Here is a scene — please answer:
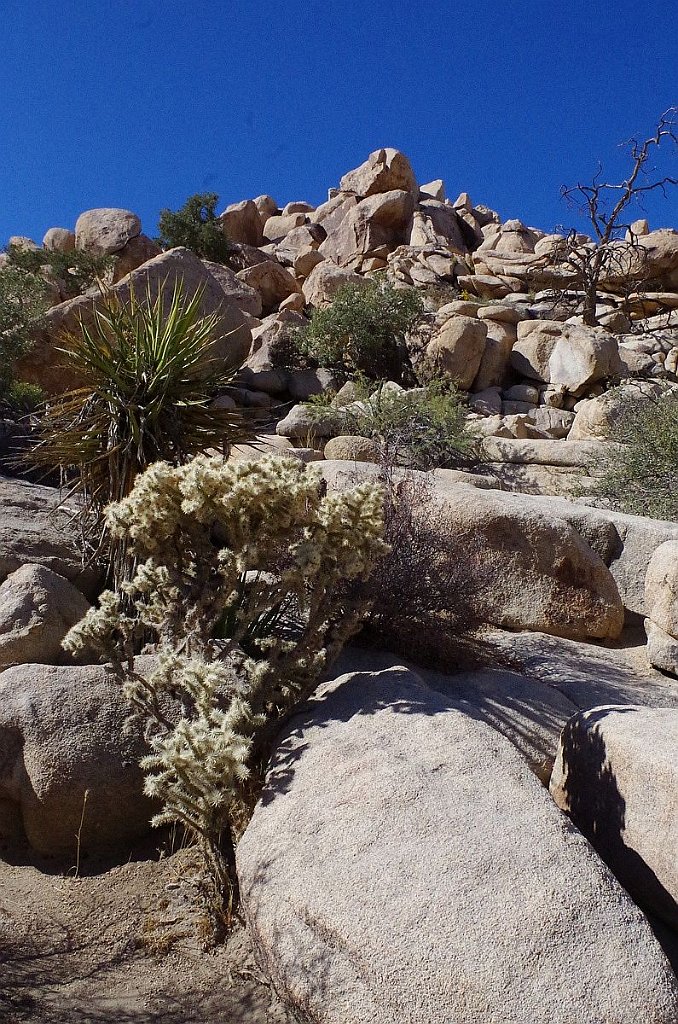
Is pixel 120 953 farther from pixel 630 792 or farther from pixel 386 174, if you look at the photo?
pixel 386 174

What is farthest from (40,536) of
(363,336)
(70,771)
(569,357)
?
(569,357)

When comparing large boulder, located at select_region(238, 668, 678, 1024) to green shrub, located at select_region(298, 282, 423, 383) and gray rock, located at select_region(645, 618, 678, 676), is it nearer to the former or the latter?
gray rock, located at select_region(645, 618, 678, 676)

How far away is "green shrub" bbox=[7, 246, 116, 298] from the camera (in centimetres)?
2189

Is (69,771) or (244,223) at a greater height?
(244,223)

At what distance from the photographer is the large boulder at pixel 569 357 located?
18688mm

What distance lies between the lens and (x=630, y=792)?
3.48m

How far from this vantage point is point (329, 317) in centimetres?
1814

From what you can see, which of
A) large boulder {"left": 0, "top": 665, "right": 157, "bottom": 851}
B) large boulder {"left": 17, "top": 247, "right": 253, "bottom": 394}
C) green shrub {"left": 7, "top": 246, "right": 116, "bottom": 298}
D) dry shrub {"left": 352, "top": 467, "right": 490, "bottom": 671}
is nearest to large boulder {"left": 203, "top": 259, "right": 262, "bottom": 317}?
large boulder {"left": 17, "top": 247, "right": 253, "bottom": 394}

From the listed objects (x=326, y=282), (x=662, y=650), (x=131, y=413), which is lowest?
(x=662, y=650)

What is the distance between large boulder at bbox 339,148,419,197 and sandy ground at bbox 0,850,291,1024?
→ 35.9m

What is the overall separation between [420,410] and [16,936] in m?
10.9

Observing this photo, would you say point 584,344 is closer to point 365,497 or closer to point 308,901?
point 365,497

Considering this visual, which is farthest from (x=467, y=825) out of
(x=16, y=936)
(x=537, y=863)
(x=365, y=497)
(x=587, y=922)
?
(x=16, y=936)

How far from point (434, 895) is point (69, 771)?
6.97 ft
